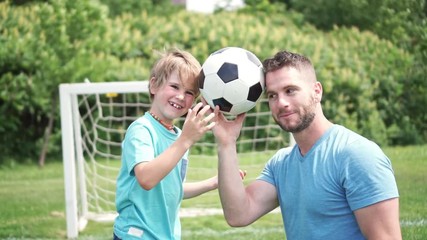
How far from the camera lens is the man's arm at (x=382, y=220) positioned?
10.1 feet

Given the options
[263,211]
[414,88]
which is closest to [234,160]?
[263,211]

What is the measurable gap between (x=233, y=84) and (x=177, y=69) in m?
0.28

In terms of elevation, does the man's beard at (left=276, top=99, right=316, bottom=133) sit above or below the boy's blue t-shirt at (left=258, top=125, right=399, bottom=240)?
above

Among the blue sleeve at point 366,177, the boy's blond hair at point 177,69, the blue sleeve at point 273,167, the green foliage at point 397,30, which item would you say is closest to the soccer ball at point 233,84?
the boy's blond hair at point 177,69

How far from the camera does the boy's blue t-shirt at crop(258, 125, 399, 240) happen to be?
309 centimetres

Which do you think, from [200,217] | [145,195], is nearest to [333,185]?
[145,195]

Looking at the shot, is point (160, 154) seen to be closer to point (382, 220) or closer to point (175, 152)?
point (175, 152)

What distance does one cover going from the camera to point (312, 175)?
3244 mm

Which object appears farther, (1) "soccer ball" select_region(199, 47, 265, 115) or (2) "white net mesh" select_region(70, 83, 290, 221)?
(2) "white net mesh" select_region(70, 83, 290, 221)

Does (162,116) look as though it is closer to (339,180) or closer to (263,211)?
(263,211)

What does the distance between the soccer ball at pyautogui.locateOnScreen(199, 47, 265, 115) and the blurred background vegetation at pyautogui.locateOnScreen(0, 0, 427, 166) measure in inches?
226

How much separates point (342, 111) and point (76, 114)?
20.1 ft

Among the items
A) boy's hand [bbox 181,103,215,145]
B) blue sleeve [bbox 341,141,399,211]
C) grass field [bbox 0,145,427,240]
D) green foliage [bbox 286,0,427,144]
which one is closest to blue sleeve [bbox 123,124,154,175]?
boy's hand [bbox 181,103,215,145]

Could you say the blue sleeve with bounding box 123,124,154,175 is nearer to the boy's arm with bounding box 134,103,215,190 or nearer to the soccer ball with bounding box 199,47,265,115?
the boy's arm with bounding box 134,103,215,190
